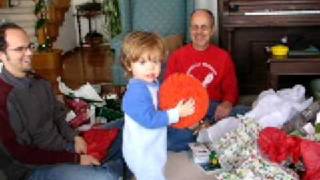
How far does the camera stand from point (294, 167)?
5.83 ft

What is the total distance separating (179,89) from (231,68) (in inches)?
33.9

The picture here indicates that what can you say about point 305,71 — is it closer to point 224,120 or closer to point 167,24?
point 224,120

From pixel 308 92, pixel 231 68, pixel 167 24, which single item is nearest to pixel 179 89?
pixel 231 68

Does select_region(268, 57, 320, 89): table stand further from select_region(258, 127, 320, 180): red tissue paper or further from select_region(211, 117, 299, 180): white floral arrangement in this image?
select_region(258, 127, 320, 180): red tissue paper

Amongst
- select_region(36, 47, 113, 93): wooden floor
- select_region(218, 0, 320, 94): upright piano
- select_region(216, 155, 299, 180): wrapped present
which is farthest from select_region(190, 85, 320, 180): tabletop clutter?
select_region(36, 47, 113, 93): wooden floor

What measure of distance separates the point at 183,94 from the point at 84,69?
12.6 feet

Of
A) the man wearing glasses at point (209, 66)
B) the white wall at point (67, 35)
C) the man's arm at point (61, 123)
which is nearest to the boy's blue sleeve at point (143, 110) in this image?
the man's arm at point (61, 123)

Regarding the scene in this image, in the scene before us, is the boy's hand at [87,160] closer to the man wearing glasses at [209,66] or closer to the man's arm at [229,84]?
the man wearing glasses at [209,66]

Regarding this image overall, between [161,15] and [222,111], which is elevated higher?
[161,15]

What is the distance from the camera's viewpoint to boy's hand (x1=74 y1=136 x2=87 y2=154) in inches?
72.4

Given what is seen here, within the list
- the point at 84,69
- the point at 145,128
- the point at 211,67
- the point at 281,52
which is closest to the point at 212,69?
the point at 211,67

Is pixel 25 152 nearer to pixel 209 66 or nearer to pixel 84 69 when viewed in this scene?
pixel 209 66

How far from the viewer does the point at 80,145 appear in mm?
1863

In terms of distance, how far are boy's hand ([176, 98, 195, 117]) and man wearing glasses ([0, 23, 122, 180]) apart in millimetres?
415
